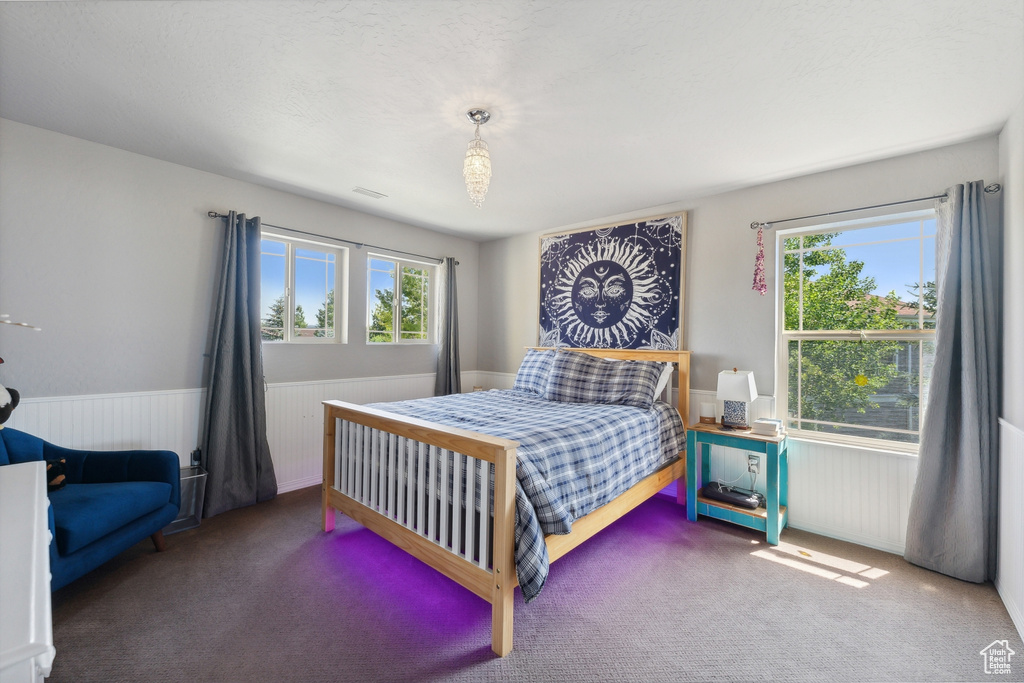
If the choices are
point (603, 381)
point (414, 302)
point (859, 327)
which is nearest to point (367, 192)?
point (414, 302)

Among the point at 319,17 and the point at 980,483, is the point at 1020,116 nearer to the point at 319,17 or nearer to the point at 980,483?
the point at 980,483

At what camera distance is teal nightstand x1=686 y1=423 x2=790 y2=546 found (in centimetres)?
260

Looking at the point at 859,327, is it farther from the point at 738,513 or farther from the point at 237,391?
the point at 237,391

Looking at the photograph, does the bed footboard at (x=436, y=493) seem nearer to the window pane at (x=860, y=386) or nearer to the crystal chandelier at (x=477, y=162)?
the crystal chandelier at (x=477, y=162)

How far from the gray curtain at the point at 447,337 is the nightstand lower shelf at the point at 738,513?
2506 millimetres

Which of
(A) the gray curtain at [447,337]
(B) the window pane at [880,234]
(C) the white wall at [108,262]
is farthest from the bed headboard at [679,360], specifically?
(C) the white wall at [108,262]

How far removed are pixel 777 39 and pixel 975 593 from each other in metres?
2.71

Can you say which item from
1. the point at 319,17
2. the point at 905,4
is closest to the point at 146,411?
the point at 319,17

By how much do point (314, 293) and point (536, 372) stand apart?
2.01 meters

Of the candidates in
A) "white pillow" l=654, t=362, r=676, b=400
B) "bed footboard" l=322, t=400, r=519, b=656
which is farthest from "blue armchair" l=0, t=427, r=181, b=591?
"white pillow" l=654, t=362, r=676, b=400

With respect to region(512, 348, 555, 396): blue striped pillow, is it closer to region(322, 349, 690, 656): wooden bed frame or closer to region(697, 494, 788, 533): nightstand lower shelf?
region(322, 349, 690, 656): wooden bed frame

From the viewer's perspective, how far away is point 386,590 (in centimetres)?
205

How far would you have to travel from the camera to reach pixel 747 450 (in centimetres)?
284

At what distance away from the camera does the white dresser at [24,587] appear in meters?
0.67
